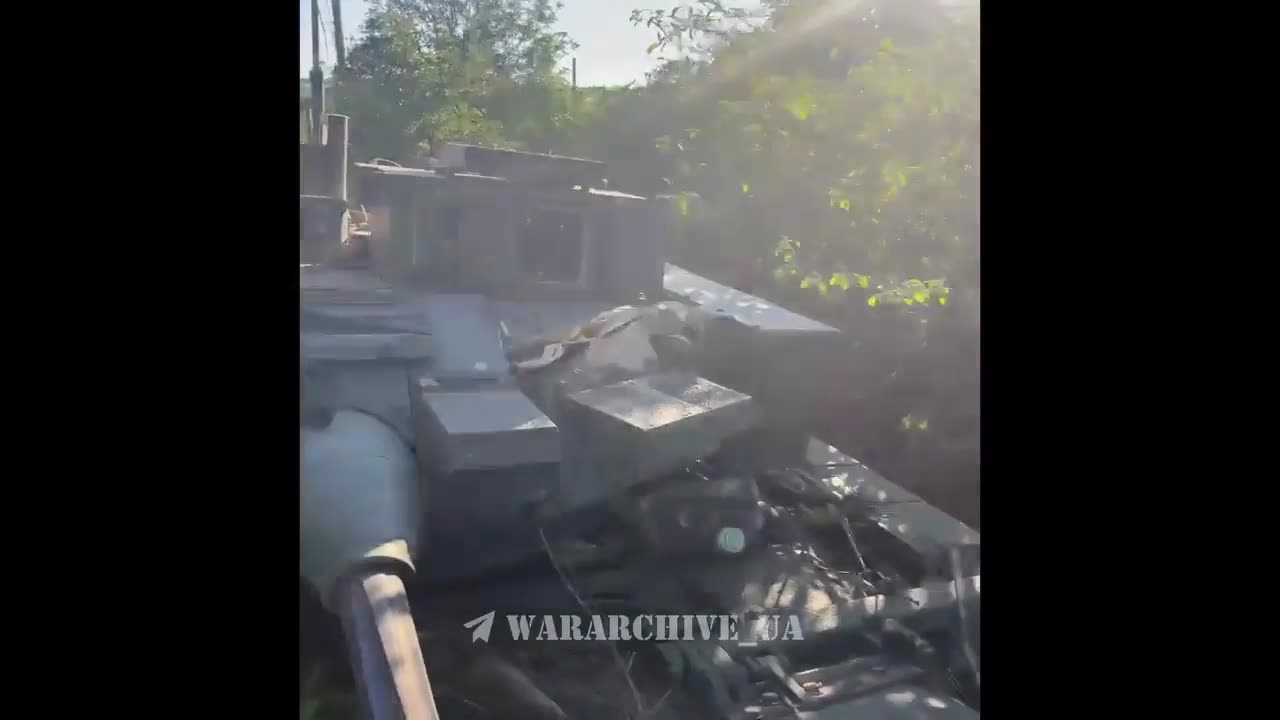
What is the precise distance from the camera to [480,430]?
1.86 m

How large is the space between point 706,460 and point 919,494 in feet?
1.54

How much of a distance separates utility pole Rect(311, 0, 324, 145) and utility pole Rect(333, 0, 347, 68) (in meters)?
0.03

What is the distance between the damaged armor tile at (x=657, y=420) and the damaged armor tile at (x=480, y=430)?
0.08 meters

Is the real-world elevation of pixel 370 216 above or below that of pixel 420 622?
above

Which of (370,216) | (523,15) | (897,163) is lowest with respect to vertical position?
(370,216)

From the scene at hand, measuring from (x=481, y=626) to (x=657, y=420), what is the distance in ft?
1.78

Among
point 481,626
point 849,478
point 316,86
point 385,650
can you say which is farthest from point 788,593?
point 316,86

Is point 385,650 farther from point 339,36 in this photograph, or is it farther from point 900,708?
point 339,36

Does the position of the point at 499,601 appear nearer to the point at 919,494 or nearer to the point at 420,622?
the point at 420,622

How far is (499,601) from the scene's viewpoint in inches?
74.9

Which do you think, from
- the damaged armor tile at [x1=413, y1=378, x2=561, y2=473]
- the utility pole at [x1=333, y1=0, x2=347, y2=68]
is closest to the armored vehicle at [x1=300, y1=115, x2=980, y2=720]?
the damaged armor tile at [x1=413, y1=378, x2=561, y2=473]

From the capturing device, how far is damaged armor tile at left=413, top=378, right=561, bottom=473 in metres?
1.86
